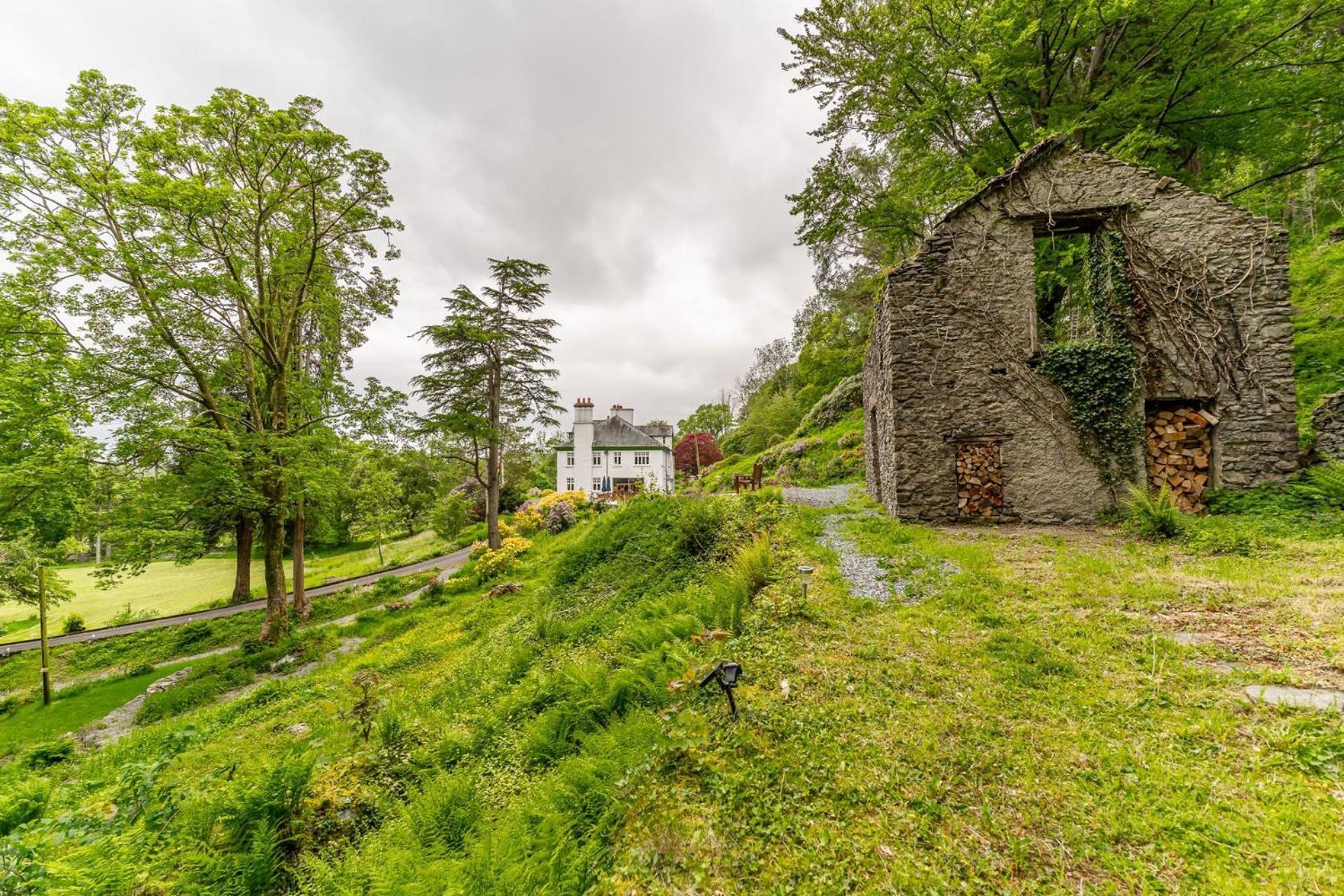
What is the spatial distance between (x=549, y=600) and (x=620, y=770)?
22.9ft

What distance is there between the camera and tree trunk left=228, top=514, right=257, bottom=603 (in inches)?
631

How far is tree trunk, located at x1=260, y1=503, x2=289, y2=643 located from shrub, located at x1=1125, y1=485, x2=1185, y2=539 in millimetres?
18930

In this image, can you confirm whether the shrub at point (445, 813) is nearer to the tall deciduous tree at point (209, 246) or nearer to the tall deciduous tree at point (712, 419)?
the tall deciduous tree at point (209, 246)

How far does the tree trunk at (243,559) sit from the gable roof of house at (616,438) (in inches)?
815

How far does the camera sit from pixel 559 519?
1923 centimetres

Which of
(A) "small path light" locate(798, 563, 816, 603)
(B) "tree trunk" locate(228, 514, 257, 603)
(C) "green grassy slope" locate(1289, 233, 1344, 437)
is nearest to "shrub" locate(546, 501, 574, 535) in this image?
(B) "tree trunk" locate(228, 514, 257, 603)

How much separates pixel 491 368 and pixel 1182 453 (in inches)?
756

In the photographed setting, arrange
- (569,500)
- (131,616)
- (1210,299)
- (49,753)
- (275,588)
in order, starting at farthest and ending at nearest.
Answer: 1. (569,500)
2. (131,616)
3. (275,588)
4. (1210,299)
5. (49,753)

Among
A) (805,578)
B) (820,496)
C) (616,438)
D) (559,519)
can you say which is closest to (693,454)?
(616,438)

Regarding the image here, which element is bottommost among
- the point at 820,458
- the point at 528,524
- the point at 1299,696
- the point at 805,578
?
the point at 528,524

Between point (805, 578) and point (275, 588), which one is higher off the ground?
point (805, 578)

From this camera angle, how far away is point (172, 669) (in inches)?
422

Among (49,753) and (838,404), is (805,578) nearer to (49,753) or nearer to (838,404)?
(49,753)

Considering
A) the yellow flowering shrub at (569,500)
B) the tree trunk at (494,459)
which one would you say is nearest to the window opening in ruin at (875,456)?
the tree trunk at (494,459)
